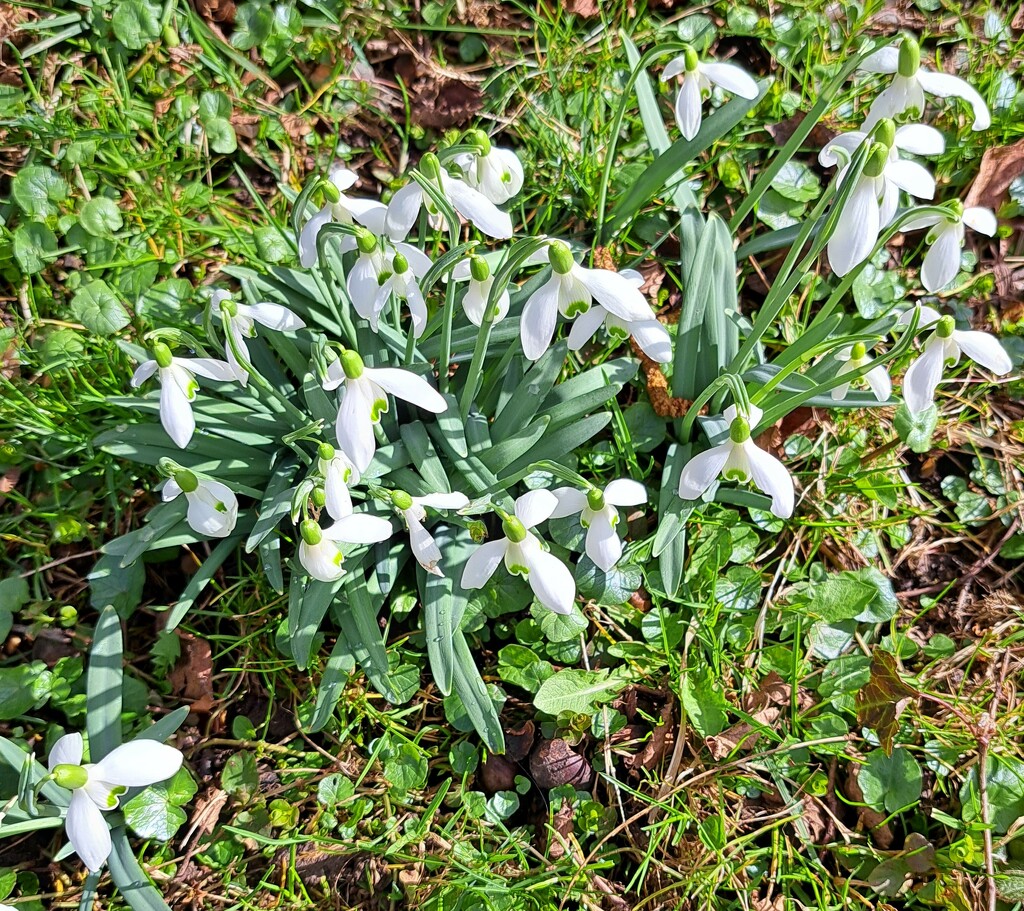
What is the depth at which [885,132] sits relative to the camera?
4.49 ft

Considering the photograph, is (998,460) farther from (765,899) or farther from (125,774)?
(125,774)

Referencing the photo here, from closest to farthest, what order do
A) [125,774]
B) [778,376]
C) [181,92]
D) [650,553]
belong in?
[125,774]
[778,376]
[650,553]
[181,92]

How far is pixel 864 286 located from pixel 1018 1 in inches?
54.0

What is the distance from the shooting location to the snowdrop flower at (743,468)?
1.51 meters

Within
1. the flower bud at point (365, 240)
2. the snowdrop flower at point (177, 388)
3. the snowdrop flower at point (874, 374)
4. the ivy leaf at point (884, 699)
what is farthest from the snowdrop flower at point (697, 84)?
the ivy leaf at point (884, 699)

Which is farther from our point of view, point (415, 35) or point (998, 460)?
point (415, 35)

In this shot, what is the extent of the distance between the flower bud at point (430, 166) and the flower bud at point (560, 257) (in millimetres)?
252

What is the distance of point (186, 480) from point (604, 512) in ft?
2.64

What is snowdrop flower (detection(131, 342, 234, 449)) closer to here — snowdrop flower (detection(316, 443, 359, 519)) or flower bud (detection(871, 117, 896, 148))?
snowdrop flower (detection(316, 443, 359, 519))

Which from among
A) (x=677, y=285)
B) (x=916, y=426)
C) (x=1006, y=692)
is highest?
(x=677, y=285)

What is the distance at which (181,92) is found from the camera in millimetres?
2754

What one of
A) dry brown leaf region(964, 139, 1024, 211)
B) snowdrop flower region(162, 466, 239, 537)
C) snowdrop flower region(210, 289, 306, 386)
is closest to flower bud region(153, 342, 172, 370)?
snowdrop flower region(210, 289, 306, 386)

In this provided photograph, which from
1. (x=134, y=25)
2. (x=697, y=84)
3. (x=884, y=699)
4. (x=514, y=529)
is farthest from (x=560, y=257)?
(x=134, y=25)

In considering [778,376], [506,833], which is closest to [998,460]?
[778,376]
